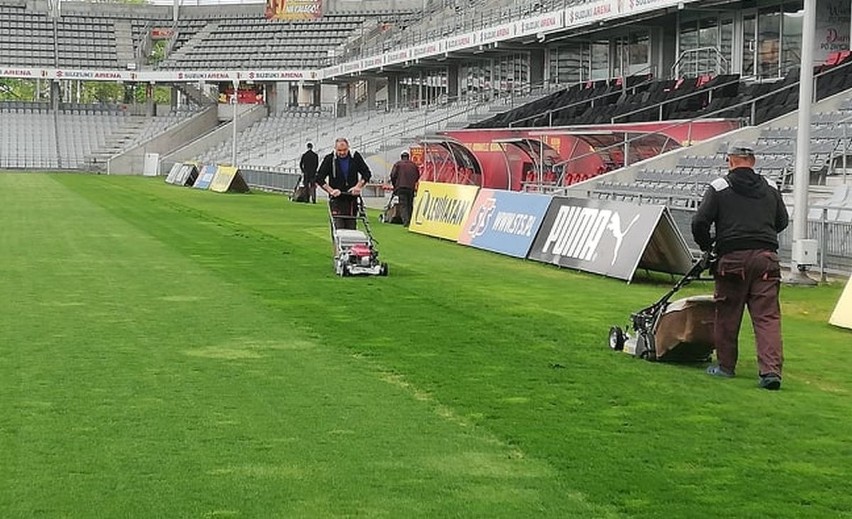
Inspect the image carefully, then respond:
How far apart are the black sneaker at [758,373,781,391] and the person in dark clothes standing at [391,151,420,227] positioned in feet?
66.1

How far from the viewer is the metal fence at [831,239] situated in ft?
56.1

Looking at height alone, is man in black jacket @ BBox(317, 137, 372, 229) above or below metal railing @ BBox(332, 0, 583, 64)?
below

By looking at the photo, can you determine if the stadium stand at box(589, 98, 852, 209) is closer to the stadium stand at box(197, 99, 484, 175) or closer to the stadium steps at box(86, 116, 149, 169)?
the stadium stand at box(197, 99, 484, 175)

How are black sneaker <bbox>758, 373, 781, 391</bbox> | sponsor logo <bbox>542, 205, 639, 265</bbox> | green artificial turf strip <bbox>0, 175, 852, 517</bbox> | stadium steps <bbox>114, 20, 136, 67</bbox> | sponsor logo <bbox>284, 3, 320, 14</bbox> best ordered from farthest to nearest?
stadium steps <bbox>114, 20, 136, 67</bbox>
sponsor logo <bbox>284, 3, 320, 14</bbox>
sponsor logo <bbox>542, 205, 639, 265</bbox>
black sneaker <bbox>758, 373, 781, 391</bbox>
green artificial turf strip <bbox>0, 175, 852, 517</bbox>

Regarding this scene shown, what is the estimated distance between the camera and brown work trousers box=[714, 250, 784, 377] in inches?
370

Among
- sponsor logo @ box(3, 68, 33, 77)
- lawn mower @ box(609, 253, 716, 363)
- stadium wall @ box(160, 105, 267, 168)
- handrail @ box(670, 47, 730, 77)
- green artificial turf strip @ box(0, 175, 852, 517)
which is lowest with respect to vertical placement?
green artificial turf strip @ box(0, 175, 852, 517)

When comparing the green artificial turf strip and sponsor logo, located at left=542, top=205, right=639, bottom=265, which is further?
sponsor logo, located at left=542, top=205, right=639, bottom=265

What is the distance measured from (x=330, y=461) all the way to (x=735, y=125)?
2462 centimetres

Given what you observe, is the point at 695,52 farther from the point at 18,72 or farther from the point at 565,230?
the point at 18,72

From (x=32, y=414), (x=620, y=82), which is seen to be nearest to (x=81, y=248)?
(x=32, y=414)

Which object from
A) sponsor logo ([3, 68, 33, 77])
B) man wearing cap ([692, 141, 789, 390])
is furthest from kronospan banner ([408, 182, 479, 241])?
sponsor logo ([3, 68, 33, 77])

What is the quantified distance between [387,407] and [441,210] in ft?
58.2

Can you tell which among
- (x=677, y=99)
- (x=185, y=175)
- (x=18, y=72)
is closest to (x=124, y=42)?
(x=18, y=72)

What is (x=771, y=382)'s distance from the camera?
929cm
